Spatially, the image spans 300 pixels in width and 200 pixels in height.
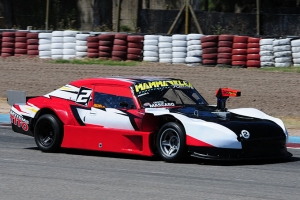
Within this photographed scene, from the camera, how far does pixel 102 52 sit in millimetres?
22844

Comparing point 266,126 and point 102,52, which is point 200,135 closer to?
point 266,126

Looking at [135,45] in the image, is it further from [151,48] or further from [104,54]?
[104,54]

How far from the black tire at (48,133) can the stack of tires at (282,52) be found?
10264 mm

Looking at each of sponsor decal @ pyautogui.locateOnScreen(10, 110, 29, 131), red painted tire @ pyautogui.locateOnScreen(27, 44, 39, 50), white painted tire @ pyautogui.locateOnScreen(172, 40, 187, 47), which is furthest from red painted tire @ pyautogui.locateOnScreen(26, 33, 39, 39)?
sponsor decal @ pyautogui.locateOnScreen(10, 110, 29, 131)

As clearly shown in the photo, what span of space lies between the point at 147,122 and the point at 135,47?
41.4ft

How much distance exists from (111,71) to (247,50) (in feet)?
13.9

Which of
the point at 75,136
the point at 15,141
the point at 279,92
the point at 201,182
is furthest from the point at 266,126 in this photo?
the point at 279,92

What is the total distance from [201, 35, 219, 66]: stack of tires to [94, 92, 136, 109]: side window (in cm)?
1026

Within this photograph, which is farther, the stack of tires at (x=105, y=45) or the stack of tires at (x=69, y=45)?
the stack of tires at (x=69, y=45)

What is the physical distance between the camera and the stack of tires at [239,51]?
19922 mm

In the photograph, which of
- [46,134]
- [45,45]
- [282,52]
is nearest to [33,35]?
[45,45]

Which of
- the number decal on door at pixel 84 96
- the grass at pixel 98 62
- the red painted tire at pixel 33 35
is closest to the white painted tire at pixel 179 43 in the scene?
the grass at pixel 98 62

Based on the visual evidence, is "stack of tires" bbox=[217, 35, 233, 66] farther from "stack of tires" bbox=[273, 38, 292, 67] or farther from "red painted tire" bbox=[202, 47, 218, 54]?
"stack of tires" bbox=[273, 38, 292, 67]

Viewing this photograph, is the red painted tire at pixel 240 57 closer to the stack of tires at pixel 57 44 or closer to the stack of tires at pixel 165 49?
the stack of tires at pixel 165 49
